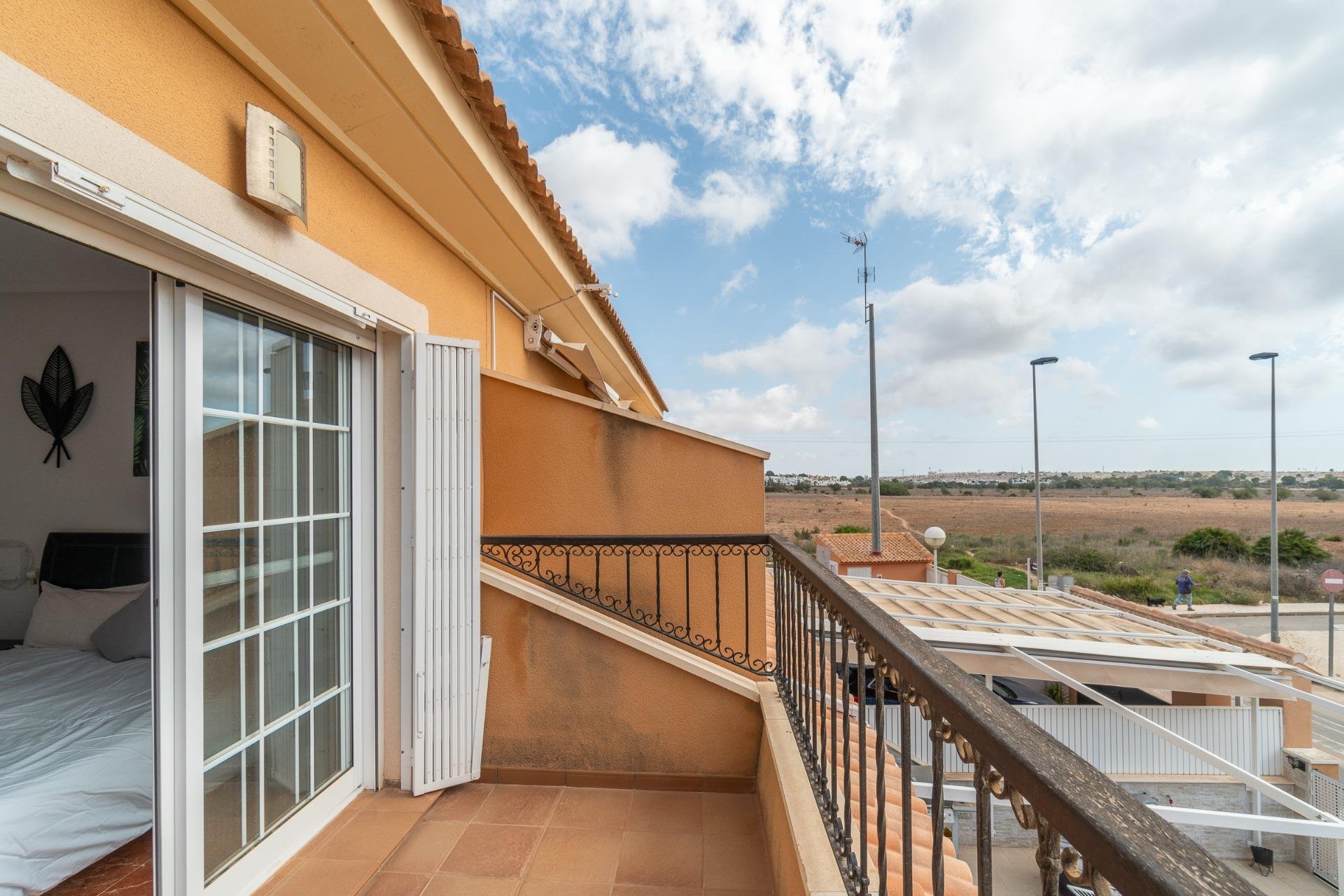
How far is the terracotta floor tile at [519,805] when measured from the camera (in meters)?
2.71

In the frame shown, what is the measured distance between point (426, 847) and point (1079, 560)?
38083 mm

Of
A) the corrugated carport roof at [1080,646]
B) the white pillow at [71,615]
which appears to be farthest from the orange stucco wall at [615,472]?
the white pillow at [71,615]

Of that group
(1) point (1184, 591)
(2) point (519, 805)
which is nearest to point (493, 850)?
(2) point (519, 805)

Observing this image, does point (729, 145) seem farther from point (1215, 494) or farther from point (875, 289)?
point (1215, 494)

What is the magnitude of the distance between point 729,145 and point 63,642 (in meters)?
12.0

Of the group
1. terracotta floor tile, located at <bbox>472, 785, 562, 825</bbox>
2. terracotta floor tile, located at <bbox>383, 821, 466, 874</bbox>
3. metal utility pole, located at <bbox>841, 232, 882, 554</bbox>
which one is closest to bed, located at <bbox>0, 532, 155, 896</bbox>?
terracotta floor tile, located at <bbox>383, 821, 466, 874</bbox>

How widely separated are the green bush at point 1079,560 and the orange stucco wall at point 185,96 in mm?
36817

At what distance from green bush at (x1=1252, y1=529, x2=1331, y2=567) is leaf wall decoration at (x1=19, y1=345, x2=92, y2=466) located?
143ft

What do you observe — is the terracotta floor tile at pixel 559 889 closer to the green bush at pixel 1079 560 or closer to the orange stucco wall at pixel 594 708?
the orange stucco wall at pixel 594 708

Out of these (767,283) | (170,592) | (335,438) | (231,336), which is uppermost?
(767,283)

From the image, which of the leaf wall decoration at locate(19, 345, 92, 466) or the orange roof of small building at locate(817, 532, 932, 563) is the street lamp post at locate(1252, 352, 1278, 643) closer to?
the orange roof of small building at locate(817, 532, 932, 563)

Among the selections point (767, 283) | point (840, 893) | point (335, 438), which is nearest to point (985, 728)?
point (840, 893)

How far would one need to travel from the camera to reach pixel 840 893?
4.93 feet

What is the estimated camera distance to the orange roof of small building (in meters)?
15.3
